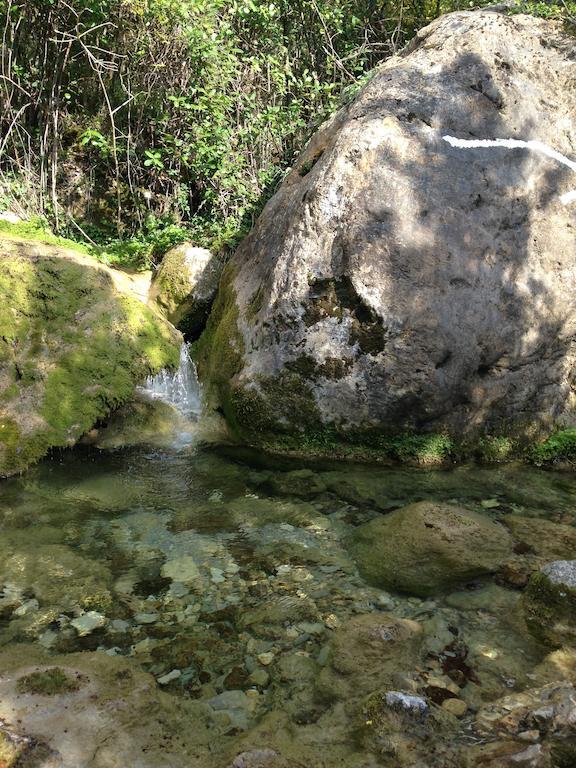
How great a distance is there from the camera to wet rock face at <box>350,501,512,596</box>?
12.8ft

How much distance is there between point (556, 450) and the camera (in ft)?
20.1

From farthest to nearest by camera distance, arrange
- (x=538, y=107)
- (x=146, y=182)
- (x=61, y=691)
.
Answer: (x=146, y=182) < (x=538, y=107) < (x=61, y=691)

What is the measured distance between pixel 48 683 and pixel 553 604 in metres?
2.62

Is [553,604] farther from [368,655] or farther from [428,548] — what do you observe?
[368,655]

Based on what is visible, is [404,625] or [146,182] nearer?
[404,625]

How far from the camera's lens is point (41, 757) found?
2387 mm

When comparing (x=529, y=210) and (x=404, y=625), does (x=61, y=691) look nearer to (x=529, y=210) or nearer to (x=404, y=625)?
(x=404, y=625)

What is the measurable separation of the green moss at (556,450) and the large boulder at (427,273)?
19 cm

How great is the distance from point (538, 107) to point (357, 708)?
6.26m

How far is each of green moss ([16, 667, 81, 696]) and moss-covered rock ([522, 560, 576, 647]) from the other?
2378mm

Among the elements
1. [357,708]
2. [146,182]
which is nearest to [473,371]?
[357,708]

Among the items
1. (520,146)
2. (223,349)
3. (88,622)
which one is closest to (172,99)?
(223,349)

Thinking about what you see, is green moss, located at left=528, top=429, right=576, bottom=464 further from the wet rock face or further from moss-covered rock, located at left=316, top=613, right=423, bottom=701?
moss-covered rock, located at left=316, top=613, right=423, bottom=701

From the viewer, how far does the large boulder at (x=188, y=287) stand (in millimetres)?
8242
